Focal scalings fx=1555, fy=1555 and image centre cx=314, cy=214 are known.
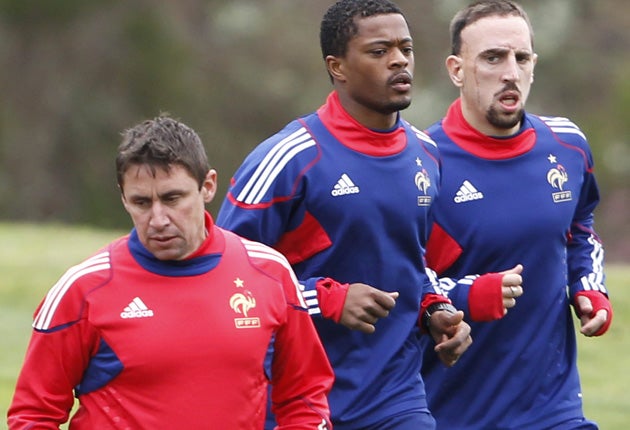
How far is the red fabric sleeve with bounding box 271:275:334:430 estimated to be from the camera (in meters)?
5.30

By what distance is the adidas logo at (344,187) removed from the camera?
6109mm

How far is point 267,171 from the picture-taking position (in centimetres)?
608

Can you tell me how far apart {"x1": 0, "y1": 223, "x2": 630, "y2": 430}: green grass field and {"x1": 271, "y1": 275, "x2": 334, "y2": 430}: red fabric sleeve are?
18.0 feet

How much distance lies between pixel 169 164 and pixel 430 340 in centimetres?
224

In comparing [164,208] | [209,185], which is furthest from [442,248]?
[164,208]

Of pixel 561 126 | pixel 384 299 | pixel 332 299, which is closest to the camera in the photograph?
pixel 384 299

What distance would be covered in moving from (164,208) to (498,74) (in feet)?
7.87

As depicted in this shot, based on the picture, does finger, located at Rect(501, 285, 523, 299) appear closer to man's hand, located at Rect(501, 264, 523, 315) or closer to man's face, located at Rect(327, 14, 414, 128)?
man's hand, located at Rect(501, 264, 523, 315)

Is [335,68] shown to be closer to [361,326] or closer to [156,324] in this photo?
[361,326]

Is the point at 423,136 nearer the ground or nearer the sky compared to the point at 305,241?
nearer the sky

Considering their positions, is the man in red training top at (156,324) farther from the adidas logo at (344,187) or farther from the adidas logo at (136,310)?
the adidas logo at (344,187)

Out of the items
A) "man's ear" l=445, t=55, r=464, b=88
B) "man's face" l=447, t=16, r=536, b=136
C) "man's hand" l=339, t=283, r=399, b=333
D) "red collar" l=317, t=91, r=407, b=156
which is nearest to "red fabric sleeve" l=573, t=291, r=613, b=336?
"man's face" l=447, t=16, r=536, b=136

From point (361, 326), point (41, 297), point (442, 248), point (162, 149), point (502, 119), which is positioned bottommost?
point (41, 297)

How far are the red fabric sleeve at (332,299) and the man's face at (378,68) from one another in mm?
740
